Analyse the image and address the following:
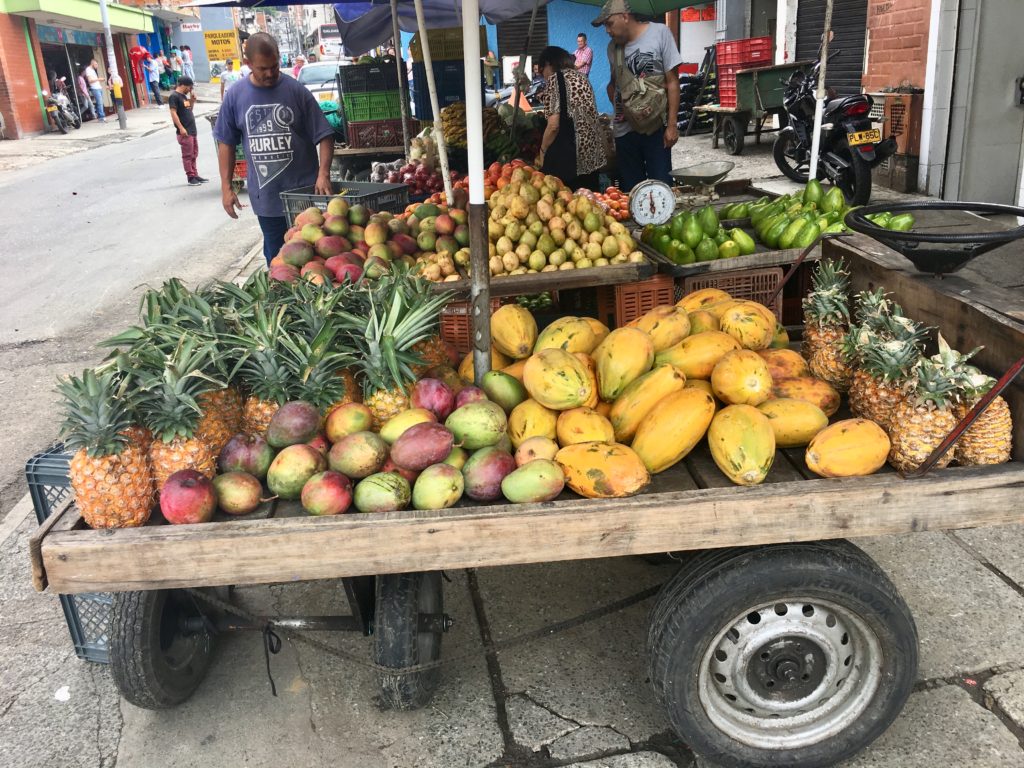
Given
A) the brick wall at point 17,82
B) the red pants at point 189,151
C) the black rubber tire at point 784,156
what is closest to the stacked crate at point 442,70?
the black rubber tire at point 784,156

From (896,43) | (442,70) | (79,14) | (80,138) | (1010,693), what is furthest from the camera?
(79,14)

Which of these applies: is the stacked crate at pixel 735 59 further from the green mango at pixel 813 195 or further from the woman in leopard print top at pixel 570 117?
the green mango at pixel 813 195

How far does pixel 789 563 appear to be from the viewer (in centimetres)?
224

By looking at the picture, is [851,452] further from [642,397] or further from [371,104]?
[371,104]

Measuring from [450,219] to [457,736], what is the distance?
350 centimetres

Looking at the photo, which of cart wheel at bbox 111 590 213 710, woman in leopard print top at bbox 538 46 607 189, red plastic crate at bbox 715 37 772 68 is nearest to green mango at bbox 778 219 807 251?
woman in leopard print top at bbox 538 46 607 189

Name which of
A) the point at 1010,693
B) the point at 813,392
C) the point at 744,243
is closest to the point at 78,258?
the point at 744,243

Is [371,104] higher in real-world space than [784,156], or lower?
higher

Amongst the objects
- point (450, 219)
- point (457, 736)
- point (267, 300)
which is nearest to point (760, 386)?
point (457, 736)

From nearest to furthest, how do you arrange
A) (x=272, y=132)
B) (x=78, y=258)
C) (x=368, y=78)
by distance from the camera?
(x=272, y=132) → (x=368, y=78) → (x=78, y=258)

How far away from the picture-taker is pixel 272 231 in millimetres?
6703

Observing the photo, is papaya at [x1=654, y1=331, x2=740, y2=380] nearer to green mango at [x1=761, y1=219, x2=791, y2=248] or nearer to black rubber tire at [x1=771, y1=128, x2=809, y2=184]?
green mango at [x1=761, y1=219, x2=791, y2=248]

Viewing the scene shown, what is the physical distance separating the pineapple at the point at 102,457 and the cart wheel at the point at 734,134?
44.0ft

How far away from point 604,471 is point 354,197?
13.2ft
